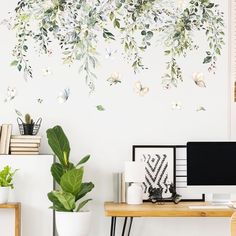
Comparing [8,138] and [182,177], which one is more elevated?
[8,138]

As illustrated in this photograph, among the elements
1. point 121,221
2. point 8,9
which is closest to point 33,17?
point 8,9

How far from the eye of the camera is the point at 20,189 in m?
4.36

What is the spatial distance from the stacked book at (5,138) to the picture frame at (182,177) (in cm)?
124

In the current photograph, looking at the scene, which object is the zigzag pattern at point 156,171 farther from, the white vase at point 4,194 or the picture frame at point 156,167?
the white vase at point 4,194

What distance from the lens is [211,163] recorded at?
4.41 meters

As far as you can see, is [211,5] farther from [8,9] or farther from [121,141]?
[8,9]

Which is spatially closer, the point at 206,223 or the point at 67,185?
the point at 67,185

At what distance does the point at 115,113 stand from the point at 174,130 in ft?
1.52

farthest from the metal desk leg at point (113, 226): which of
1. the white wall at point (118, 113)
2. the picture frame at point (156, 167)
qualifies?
the picture frame at point (156, 167)

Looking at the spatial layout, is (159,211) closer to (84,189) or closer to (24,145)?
(84,189)

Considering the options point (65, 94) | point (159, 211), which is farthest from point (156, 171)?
point (65, 94)

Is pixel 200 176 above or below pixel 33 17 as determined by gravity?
below

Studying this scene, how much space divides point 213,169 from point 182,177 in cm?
30

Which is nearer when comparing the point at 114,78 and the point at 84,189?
the point at 84,189
